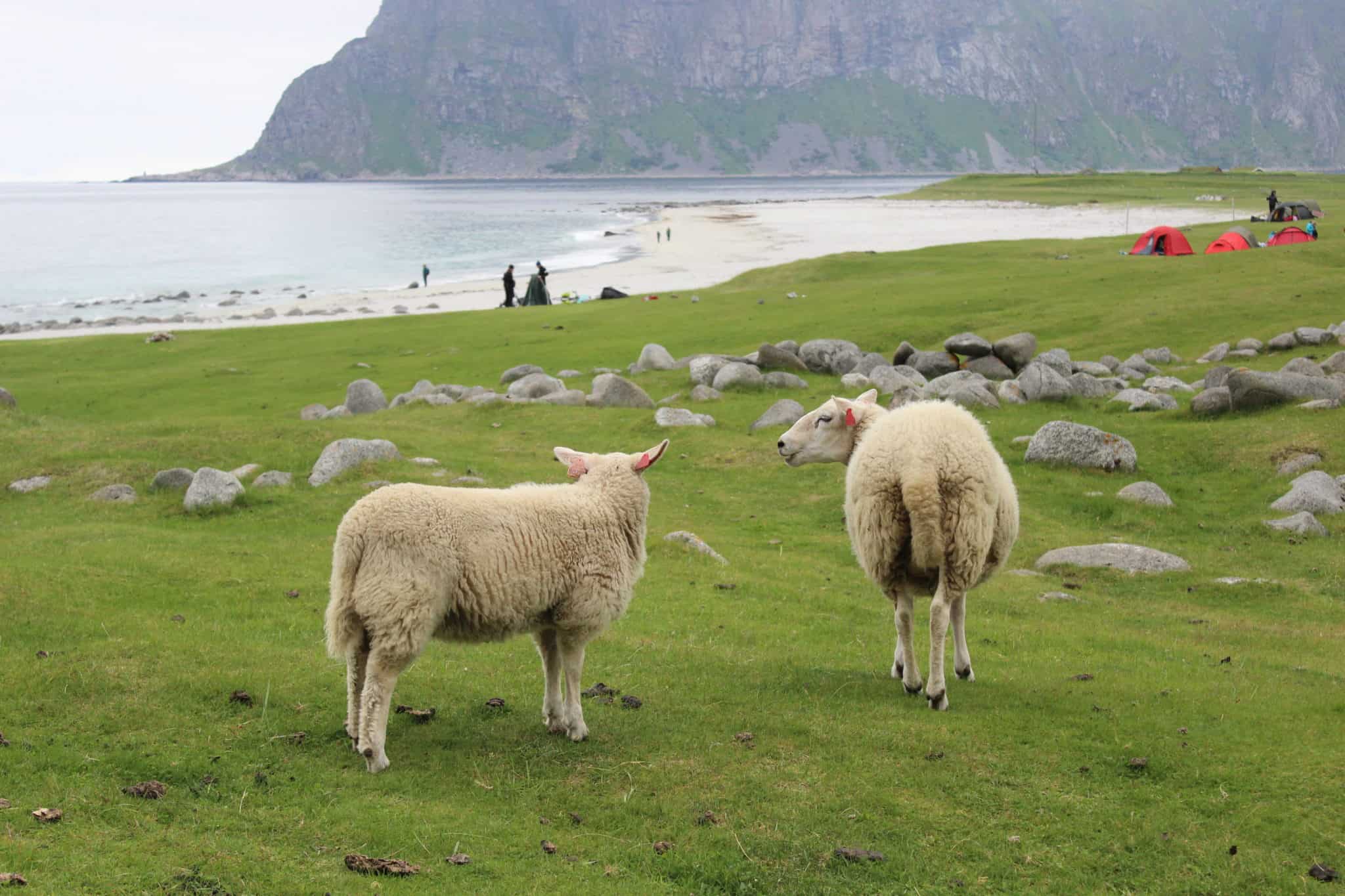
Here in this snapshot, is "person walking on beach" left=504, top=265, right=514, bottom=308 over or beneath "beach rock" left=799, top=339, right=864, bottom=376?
over

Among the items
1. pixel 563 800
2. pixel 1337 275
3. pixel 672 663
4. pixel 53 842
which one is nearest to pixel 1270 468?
pixel 672 663

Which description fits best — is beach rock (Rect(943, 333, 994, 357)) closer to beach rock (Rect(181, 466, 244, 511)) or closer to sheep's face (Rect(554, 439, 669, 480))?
beach rock (Rect(181, 466, 244, 511))

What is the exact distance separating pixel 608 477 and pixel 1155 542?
42.3 ft

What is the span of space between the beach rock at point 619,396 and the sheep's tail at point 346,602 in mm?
21305

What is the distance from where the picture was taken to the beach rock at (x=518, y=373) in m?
35.5

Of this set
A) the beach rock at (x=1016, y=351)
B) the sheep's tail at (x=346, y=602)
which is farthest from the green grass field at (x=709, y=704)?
the beach rock at (x=1016, y=351)

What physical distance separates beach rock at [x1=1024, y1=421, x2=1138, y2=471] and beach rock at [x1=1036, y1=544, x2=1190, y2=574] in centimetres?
453

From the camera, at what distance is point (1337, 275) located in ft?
132

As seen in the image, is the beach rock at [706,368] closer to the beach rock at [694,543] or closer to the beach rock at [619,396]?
the beach rock at [619,396]

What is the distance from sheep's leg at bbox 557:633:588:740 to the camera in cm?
925

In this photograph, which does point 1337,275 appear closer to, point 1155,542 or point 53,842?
point 1155,542

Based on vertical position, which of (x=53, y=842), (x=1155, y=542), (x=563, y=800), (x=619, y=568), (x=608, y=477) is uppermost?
(x=608, y=477)

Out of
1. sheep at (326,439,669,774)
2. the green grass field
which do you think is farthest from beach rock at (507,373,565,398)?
sheep at (326,439,669,774)

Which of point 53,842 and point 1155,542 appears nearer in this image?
point 53,842
